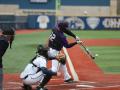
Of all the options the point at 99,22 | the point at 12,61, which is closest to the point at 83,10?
the point at 99,22

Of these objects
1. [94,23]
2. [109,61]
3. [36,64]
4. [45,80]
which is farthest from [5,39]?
[94,23]

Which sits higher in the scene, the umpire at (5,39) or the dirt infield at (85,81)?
Result: the umpire at (5,39)

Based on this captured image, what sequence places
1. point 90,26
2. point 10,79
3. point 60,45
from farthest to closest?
1. point 90,26
2. point 10,79
3. point 60,45

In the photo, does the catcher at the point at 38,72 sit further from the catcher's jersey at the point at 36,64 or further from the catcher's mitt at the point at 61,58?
the catcher's mitt at the point at 61,58

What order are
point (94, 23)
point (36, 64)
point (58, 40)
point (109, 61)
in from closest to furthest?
1. point (36, 64)
2. point (58, 40)
3. point (109, 61)
4. point (94, 23)

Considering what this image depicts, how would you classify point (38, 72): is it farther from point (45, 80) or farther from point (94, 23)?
point (94, 23)

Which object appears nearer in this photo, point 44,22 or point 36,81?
point 36,81

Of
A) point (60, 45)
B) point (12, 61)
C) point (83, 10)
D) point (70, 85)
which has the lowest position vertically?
point (83, 10)

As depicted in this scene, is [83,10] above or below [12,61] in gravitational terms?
below

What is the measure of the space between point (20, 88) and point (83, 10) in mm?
51286

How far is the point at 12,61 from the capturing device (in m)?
19.1

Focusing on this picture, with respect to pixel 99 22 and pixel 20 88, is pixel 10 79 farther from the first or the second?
pixel 99 22

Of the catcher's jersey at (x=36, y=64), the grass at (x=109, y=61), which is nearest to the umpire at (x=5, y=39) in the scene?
the catcher's jersey at (x=36, y=64)

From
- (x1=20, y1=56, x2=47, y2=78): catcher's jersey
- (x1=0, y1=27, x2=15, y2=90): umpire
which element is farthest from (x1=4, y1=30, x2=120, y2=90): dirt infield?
(x1=0, y1=27, x2=15, y2=90): umpire
